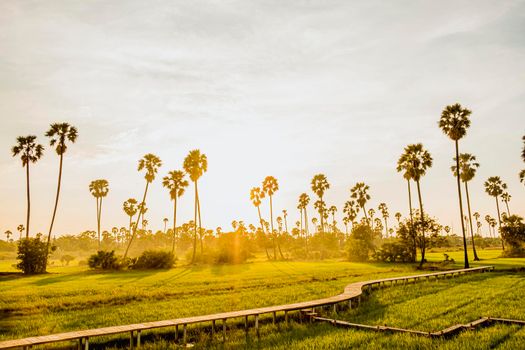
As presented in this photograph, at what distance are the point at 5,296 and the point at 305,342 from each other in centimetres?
2607

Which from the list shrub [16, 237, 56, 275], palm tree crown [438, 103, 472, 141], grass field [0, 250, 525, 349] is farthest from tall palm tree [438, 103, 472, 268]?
shrub [16, 237, 56, 275]

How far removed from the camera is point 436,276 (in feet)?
126

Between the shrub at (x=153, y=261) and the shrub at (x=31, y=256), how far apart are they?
12.8m

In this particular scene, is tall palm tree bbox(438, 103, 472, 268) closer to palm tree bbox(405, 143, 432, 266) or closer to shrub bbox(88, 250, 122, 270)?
palm tree bbox(405, 143, 432, 266)

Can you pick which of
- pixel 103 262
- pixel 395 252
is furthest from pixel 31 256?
pixel 395 252

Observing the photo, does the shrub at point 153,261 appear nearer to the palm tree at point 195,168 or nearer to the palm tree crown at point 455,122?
the palm tree at point 195,168

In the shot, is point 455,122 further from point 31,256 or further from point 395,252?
point 31,256

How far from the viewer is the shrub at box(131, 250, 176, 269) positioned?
6412 centimetres

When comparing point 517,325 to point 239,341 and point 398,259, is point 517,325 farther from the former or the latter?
point 398,259

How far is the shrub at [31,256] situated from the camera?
57312 millimetres

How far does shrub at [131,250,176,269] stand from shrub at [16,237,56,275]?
12.8 meters

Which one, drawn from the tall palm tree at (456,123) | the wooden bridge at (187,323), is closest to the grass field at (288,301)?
the wooden bridge at (187,323)

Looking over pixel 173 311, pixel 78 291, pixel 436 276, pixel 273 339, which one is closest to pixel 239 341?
pixel 273 339

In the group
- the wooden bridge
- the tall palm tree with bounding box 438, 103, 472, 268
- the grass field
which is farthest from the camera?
the tall palm tree with bounding box 438, 103, 472, 268
